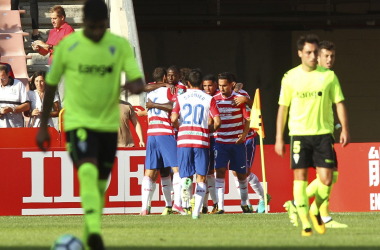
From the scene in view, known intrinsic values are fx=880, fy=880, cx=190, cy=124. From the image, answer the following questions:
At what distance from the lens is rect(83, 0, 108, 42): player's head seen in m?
6.17

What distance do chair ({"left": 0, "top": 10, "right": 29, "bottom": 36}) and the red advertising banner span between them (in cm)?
434

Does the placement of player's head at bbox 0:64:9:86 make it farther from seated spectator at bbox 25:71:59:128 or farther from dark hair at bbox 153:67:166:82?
dark hair at bbox 153:67:166:82

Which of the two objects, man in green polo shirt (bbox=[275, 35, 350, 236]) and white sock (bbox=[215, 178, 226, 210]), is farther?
white sock (bbox=[215, 178, 226, 210])

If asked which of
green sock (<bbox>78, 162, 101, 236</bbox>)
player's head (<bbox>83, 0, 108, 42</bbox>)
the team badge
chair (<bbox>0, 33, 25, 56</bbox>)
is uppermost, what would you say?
chair (<bbox>0, 33, 25, 56</bbox>)

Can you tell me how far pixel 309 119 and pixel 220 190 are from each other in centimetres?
504

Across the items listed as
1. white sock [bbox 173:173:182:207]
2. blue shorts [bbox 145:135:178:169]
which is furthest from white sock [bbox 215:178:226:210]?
blue shorts [bbox 145:135:178:169]

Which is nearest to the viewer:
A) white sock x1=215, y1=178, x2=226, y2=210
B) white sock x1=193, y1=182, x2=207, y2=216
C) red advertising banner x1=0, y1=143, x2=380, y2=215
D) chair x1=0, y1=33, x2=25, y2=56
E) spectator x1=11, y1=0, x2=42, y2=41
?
white sock x1=193, y1=182, x2=207, y2=216

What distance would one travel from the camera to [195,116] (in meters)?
12.2

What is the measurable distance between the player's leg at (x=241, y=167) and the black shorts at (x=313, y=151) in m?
5.12

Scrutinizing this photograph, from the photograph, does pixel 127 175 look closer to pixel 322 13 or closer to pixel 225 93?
pixel 225 93

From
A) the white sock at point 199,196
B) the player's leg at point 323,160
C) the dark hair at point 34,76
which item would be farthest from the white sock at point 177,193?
the player's leg at point 323,160

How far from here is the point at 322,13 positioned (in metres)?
27.0

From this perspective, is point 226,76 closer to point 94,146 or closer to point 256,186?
point 256,186

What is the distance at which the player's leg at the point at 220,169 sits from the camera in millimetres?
13203
